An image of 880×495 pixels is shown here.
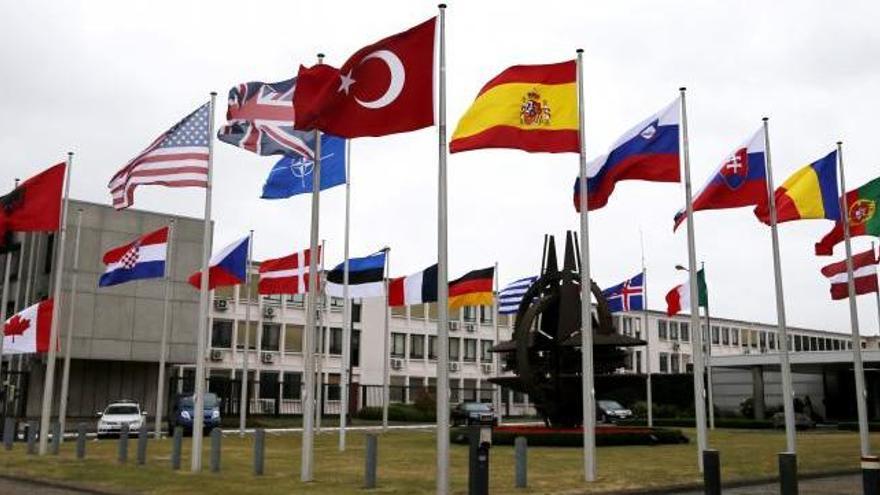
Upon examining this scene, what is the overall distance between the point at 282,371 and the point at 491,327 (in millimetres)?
23478

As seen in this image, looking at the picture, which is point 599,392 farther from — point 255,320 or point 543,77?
point 255,320

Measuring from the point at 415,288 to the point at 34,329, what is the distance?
557 inches

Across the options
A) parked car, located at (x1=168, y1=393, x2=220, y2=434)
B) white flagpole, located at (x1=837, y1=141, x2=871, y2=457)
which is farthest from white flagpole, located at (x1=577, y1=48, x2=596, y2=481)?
parked car, located at (x1=168, y1=393, x2=220, y2=434)

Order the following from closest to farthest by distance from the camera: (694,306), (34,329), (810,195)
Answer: (694,306), (810,195), (34,329)

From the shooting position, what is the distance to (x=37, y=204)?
24.9 metres

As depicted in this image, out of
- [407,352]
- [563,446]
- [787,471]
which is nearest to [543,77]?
[787,471]

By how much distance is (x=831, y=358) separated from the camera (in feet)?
177

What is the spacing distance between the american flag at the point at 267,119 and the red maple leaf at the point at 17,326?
12869 mm

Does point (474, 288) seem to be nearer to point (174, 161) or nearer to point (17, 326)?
point (17, 326)

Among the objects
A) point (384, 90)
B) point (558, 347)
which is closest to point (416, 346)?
point (558, 347)

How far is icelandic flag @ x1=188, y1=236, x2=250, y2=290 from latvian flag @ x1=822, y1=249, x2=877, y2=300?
1742 centimetres

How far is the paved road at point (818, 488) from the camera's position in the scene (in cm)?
1666

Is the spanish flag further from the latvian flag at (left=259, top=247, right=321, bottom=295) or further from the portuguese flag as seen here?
the latvian flag at (left=259, top=247, right=321, bottom=295)

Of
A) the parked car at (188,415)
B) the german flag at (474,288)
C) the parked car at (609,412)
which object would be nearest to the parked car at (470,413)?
the parked car at (609,412)
